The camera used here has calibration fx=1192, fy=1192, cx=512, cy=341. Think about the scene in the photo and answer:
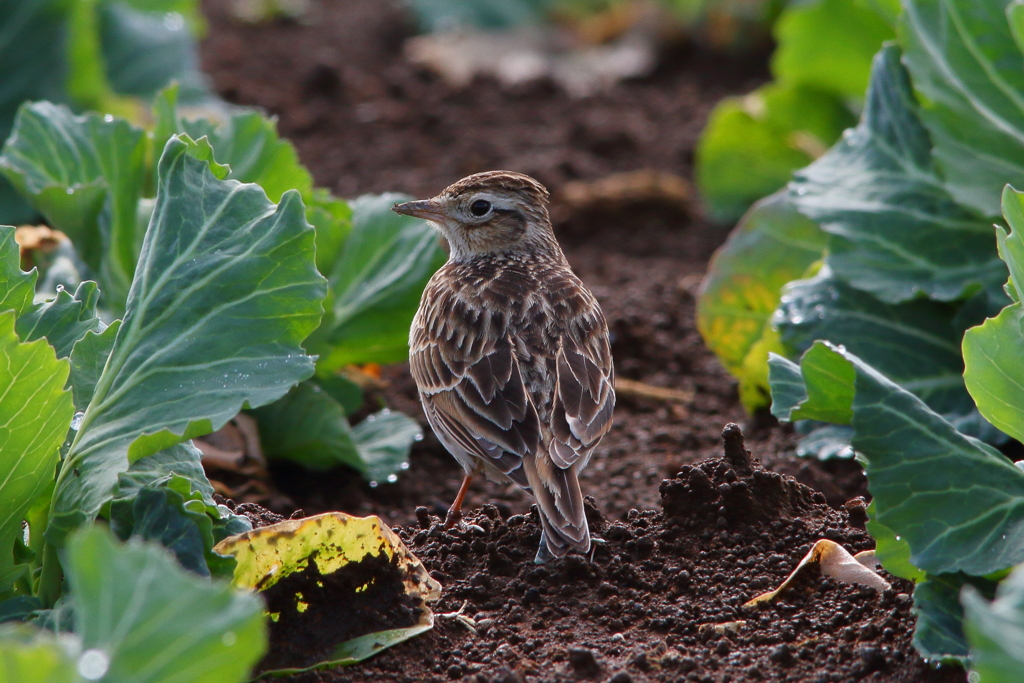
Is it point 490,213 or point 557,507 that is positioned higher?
point 490,213

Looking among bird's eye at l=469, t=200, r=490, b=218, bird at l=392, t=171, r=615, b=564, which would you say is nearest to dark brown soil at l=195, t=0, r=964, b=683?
bird at l=392, t=171, r=615, b=564

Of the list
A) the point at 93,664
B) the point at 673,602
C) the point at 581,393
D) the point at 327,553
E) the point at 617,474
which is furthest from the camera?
the point at 617,474

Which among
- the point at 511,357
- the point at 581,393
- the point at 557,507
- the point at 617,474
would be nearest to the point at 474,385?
the point at 511,357

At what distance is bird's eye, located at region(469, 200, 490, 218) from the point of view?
5227 mm

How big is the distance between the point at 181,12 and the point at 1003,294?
6.94m

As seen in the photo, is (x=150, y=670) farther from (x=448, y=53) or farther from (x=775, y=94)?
(x=448, y=53)

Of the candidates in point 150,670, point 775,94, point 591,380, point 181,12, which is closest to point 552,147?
point 775,94

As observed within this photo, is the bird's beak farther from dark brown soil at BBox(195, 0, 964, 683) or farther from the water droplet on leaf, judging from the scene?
the water droplet on leaf

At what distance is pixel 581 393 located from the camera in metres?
4.21

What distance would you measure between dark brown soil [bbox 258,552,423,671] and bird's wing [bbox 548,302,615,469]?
0.78m

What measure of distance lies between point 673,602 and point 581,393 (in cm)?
92

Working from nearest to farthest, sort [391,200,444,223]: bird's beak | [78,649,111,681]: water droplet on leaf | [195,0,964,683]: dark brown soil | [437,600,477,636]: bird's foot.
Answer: [78,649,111,681]: water droplet on leaf → [195,0,964,683]: dark brown soil → [437,600,477,636]: bird's foot → [391,200,444,223]: bird's beak

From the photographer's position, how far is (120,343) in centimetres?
347

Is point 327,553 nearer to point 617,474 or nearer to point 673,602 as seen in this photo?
point 673,602
